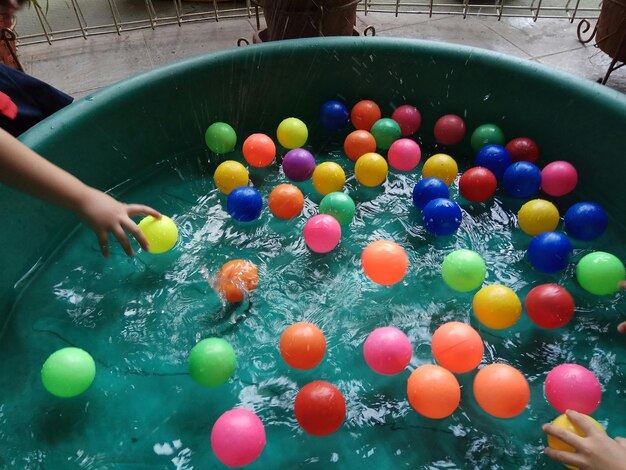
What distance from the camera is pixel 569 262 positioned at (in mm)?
2049

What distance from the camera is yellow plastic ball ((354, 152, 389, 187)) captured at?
2.29m

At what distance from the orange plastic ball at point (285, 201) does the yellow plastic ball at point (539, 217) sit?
92 cm

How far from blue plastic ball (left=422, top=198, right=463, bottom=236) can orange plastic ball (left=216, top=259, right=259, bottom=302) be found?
0.73 metres

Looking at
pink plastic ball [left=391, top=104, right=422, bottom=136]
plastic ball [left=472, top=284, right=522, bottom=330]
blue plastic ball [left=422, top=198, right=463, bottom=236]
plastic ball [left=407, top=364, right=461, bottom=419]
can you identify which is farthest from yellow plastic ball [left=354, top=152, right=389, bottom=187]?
plastic ball [left=407, top=364, right=461, bottom=419]

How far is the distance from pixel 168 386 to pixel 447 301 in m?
1.03

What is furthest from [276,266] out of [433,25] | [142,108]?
[433,25]

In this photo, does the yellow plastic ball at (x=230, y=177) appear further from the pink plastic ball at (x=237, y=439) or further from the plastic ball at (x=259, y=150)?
the pink plastic ball at (x=237, y=439)

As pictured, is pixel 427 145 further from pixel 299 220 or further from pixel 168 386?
pixel 168 386

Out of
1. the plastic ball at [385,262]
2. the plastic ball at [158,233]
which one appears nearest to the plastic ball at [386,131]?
the plastic ball at [385,262]

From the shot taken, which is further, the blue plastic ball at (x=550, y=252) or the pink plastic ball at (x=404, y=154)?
the pink plastic ball at (x=404, y=154)

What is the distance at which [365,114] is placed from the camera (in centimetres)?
266

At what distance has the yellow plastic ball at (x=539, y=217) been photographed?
2.08 meters

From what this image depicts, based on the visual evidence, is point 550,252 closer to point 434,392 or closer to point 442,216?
point 442,216

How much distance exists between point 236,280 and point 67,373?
629 mm
